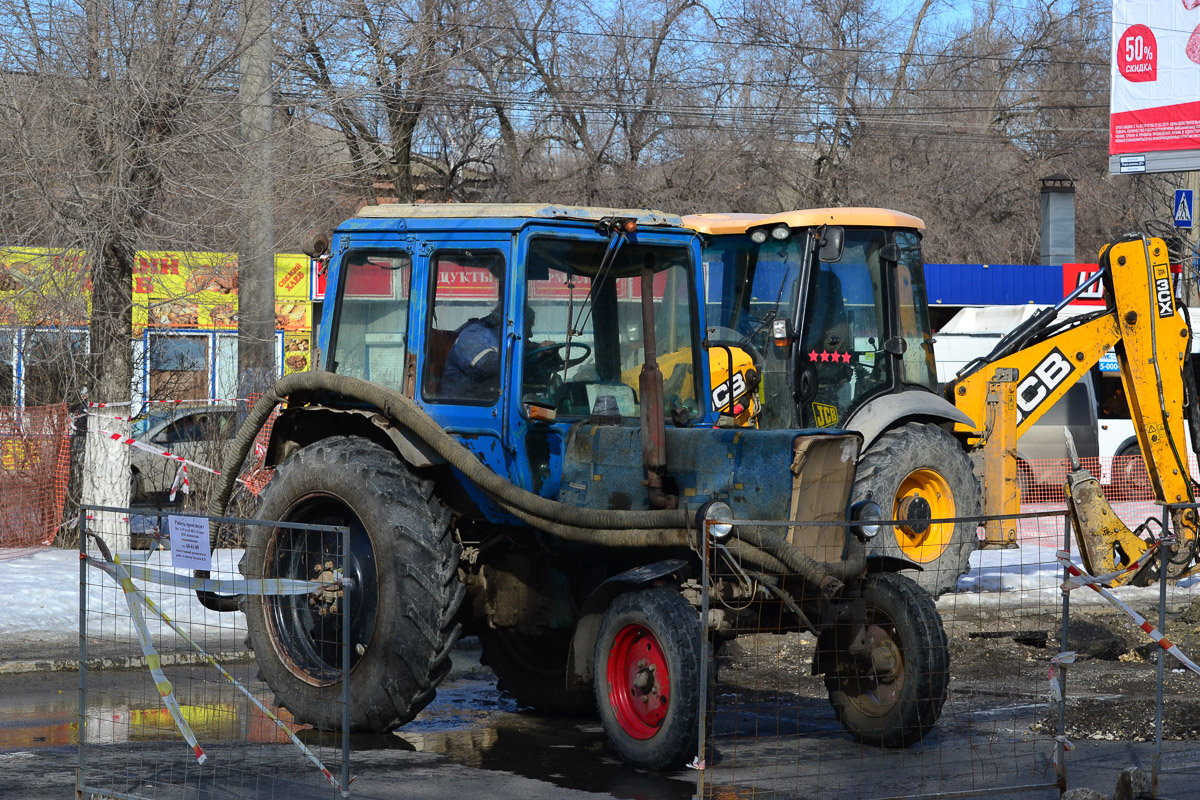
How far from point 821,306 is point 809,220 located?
73 centimetres

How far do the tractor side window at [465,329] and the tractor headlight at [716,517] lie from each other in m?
1.41

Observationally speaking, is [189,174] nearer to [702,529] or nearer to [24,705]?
[24,705]

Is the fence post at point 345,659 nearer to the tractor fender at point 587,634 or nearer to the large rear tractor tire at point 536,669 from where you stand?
the tractor fender at point 587,634

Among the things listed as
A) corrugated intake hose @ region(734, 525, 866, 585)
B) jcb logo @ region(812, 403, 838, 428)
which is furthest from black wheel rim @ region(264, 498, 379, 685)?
jcb logo @ region(812, 403, 838, 428)

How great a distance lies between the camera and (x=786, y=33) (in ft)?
123

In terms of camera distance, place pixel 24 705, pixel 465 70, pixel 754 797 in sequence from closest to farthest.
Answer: pixel 754 797
pixel 24 705
pixel 465 70

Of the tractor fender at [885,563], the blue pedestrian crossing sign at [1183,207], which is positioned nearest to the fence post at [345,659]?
the tractor fender at [885,563]

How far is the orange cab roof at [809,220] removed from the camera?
11.8m

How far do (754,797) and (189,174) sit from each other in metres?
9.74

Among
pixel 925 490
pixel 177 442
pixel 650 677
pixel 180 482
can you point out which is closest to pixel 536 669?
pixel 650 677

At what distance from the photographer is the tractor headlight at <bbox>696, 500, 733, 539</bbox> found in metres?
6.68

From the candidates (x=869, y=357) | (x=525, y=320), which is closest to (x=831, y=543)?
(x=525, y=320)

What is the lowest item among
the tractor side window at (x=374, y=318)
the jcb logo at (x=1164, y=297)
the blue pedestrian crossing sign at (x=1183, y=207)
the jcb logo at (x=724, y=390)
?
the jcb logo at (x=724, y=390)

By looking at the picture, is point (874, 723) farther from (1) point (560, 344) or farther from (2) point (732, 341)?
(2) point (732, 341)
